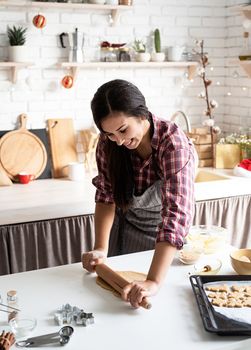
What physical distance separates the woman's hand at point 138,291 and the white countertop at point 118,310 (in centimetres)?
3

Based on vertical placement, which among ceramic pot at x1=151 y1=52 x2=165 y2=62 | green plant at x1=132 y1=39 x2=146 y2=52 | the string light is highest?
green plant at x1=132 y1=39 x2=146 y2=52

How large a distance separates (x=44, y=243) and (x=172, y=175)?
1243 millimetres

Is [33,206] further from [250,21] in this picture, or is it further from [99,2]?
[250,21]

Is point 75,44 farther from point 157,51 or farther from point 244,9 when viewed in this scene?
point 244,9

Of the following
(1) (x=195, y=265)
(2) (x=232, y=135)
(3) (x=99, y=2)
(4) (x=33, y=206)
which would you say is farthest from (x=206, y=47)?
(1) (x=195, y=265)

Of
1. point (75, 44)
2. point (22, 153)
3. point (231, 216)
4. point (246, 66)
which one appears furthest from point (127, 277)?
point (246, 66)

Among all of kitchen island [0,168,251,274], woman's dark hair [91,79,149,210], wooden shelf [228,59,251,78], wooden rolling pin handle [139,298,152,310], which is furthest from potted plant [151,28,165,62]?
wooden rolling pin handle [139,298,152,310]

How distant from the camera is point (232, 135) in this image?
3.72m

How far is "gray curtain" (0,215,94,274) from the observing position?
2.68 metres

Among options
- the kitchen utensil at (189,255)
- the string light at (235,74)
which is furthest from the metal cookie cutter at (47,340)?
the string light at (235,74)

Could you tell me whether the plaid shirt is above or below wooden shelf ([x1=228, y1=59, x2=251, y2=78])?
below

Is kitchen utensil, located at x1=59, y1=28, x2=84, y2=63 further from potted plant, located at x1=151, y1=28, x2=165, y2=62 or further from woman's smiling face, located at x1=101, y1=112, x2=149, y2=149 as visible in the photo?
woman's smiling face, located at x1=101, y1=112, x2=149, y2=149

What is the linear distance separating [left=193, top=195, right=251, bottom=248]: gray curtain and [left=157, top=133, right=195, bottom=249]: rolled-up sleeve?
133cm

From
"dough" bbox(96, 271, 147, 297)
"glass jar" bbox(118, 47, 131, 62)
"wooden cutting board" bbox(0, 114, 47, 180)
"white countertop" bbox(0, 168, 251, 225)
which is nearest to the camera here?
"dough" bbox(96, 271, 147, 297)
